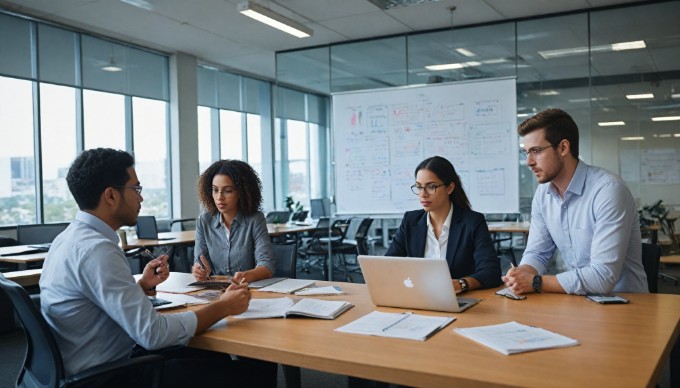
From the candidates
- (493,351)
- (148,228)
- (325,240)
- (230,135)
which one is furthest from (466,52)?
(493,351)

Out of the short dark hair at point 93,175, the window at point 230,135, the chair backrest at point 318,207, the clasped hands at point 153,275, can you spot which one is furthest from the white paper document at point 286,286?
the chair backrest at point 318,207

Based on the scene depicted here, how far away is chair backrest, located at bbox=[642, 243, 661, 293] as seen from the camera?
91.3 inches

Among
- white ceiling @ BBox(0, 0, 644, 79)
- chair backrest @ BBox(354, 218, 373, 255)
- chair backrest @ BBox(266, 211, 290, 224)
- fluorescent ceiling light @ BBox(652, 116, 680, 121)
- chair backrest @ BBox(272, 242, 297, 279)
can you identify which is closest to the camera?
chair backrest @ BBox(272, 242, 297, 279)

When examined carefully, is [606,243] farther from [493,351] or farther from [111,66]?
[111,66]

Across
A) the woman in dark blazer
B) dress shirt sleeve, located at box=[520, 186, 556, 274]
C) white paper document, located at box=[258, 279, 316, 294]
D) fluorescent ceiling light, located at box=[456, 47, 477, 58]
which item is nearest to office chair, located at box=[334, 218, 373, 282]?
fluorescent ceiling light, located at box=[456, 47, 477, 58]

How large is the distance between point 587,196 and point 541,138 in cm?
29

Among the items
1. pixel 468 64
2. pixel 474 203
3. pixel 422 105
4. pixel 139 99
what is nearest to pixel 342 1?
pixel 422 105

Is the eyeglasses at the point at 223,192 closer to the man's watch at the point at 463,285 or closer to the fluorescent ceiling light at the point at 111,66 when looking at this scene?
the man's watch at the point at 463,285

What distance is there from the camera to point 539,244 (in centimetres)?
242

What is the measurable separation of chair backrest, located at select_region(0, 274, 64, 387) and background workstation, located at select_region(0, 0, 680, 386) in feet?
15.6

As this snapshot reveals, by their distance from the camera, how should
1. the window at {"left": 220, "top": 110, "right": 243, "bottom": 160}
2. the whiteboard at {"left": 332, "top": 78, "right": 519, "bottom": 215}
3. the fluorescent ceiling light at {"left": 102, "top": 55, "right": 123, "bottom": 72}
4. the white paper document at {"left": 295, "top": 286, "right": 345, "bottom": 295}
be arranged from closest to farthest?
the white paper document at {"left": 295, "top": 286, "right": 345, "bottom": 295}
the whiteboard at {"left": 332, "top": 78, "right": 519, "bottom": 215}
the fluorescent ceiling light at {"left": 102, "top": 55, "right": 123, "bottom": 72}
the window at {"left": 220, "top": 110, "right": 243, "bottom": 160}

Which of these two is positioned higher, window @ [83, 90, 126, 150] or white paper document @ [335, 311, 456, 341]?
window @ [83, 90, 126, 150]

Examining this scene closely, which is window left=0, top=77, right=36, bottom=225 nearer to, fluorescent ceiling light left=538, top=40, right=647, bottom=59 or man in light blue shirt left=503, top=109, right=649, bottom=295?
man in light blue shirt left=503, top=109, right=649, bottom=295

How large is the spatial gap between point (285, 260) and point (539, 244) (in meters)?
1.33
